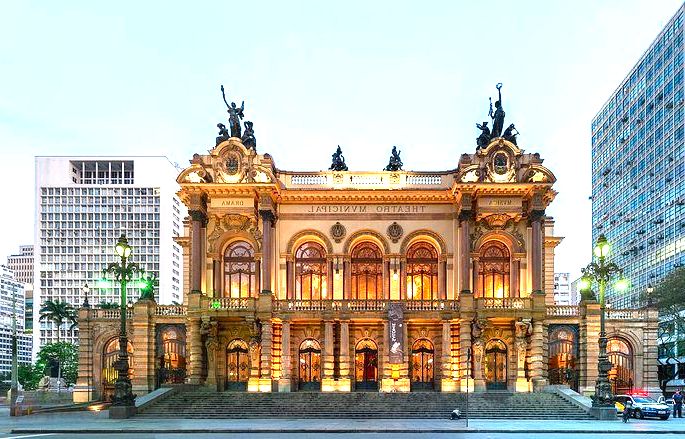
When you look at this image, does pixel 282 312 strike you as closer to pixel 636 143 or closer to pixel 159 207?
pixel 636 143

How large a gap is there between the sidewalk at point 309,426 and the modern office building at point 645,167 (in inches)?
2080

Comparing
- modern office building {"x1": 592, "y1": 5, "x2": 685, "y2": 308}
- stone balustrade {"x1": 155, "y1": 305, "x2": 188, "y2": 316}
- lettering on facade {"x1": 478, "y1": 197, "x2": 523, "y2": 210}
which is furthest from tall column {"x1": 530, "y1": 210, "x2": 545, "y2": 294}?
modern office building {"x1": 592, "y1": 5, "x2": 685, "y2": 308}

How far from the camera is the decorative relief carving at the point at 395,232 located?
5197 centimetres

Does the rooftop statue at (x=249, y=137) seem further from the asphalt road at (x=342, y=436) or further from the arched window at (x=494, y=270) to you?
the asphalt road at (x=342, y=436)

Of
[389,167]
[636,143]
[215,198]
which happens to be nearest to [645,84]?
[636,143]

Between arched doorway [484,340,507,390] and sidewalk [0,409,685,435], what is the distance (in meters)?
11.3

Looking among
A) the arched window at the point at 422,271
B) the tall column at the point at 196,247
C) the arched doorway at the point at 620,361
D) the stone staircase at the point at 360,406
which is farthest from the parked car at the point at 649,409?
the tall column at the point at 196,247

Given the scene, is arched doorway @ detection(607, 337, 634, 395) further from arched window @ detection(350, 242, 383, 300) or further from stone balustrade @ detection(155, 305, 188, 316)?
stone balustrade @ detection(155, 305, 188, 316)

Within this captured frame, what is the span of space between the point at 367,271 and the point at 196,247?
424 inches

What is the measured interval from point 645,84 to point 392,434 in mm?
85915

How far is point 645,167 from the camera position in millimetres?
105500

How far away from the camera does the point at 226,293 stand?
5222 cm

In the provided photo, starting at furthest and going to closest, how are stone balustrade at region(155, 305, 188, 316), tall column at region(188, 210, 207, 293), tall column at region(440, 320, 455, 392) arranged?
stone balustrade at region(155, 305, 188, 316)
tall column at region(188, 210, 207, 293)
tall column at region(440, 320, 455, 392)

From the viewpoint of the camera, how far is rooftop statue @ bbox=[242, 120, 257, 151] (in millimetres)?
51969
